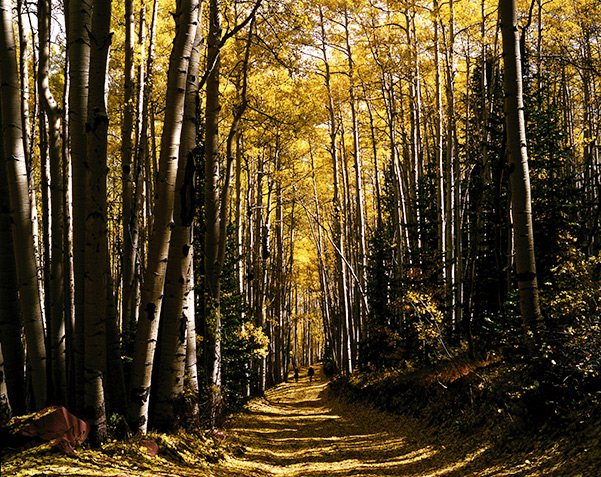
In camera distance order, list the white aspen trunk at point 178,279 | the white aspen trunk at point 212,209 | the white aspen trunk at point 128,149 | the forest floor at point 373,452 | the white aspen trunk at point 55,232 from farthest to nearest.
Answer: the white aspen trunk at point 212,209 → the white aspen trunk at point 128,149 → the white aspen trunk at point 55,232 → the white aspen trunk at point 178,279 → the forest floor at point 373,452

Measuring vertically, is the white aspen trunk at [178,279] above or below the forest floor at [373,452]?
above

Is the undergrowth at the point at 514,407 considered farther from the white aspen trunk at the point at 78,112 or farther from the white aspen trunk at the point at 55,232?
the white aspen trunk at the point at 55,232

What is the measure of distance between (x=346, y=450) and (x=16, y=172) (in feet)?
22.4

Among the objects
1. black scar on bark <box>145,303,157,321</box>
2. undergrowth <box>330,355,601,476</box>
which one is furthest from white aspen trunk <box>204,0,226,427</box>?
undergrowth <box>330,355,601,476</box>

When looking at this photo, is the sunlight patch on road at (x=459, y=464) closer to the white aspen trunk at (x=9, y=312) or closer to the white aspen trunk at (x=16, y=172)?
the white aspen trunk at (x=9, y=312)

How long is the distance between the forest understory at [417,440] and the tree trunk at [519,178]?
72 cm

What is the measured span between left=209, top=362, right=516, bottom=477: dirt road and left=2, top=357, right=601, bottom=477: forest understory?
0.08 feet

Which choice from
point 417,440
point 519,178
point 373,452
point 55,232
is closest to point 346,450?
point 373,452

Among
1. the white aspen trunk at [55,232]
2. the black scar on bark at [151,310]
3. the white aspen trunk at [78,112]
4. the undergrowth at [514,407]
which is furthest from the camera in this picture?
the white aspen trunk at [55,232]

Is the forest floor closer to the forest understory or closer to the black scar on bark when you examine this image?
the forest understory

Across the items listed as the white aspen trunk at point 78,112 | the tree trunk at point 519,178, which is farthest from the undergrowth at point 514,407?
the white aspen trunk at point 78,112

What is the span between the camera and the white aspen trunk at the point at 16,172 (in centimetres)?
450

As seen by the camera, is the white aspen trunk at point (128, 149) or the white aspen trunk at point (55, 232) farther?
the white aspen trunk at point (128, 149)

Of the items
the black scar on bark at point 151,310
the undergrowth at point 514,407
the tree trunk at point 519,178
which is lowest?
the undergrowth at point 514,407
